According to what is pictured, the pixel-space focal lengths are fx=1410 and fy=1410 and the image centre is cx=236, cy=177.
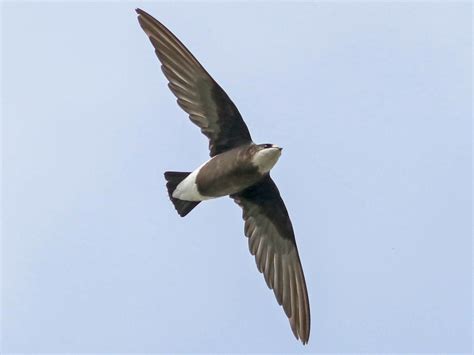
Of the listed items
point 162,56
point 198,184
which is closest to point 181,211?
point 198,184

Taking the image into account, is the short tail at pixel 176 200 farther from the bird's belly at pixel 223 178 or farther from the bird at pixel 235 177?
the bird's belly at pixel 223 178

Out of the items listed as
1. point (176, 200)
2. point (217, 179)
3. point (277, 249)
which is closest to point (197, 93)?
point (217, 179)

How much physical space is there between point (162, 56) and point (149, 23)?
0.33 meters

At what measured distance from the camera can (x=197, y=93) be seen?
519 inches

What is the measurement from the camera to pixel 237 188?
13000mm

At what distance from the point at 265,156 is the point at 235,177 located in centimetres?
40

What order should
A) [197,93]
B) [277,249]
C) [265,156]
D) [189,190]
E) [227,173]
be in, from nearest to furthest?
[265,156], [227,173], [189,190], [197,93], [277,249]

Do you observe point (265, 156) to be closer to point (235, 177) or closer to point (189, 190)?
point (235, 177)

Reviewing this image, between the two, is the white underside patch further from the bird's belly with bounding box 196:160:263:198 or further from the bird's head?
the bird's head

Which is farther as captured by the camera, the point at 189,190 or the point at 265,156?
the point at 189,190

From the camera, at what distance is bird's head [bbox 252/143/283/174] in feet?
40.9

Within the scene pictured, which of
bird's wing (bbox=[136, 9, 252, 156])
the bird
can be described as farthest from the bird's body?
bird's wing (bbox=[136, 9, 252, 156])

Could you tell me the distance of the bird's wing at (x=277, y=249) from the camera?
13477 millimetres

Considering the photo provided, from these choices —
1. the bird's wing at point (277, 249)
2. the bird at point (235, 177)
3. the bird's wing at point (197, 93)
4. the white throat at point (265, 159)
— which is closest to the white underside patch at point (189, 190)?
the bird at point (235, 177)
